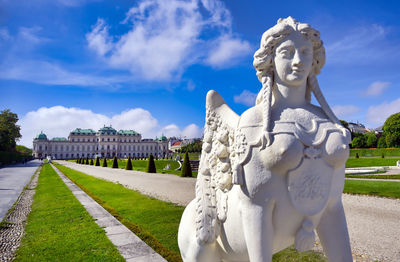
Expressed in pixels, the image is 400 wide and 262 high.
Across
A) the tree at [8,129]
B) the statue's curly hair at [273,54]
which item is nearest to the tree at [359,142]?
the statue's curly hair at [273,54]

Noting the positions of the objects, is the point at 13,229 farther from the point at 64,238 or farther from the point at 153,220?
the point at 153,220

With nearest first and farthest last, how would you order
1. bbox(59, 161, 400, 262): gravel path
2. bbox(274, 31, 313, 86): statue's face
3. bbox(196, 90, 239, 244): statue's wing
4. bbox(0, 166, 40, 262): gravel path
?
bbox(274, 31, 313, 86): statue's face
bbox(196, 90, 239, 244): statue's wing
bbox(59, 161, 400, 262): gravel path
bbox(0, 166, 40, 262): gravel path

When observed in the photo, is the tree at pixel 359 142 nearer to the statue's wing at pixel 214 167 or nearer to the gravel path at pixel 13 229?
the gravel path at pixel 13 229

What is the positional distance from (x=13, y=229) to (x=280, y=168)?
298 inches

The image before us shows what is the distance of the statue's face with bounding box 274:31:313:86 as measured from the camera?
1.79m

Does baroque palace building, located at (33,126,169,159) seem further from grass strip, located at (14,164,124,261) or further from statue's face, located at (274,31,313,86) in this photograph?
statue's face, located at (274,31,313,86)

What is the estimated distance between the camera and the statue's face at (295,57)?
1.79 m

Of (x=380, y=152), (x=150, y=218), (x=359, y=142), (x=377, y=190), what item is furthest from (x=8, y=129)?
(x=359, y=142)

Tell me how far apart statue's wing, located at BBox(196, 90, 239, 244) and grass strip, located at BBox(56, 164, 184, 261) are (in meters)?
2.54

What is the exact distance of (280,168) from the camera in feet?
5.40

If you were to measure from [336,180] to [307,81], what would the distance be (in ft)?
2.53

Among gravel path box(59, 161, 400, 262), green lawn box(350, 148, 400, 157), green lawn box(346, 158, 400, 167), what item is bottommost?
gravel path box(59, 161, 400, 262)

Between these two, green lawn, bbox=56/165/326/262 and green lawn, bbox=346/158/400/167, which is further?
green lawn, bbox=346/158/400/167

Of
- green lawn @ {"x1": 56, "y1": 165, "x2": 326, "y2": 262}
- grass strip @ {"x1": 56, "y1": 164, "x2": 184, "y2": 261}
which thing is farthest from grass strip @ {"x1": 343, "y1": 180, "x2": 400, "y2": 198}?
grass strip @ {"x1": 56, "y1": 164, "x2": 184, "y2": 261}
